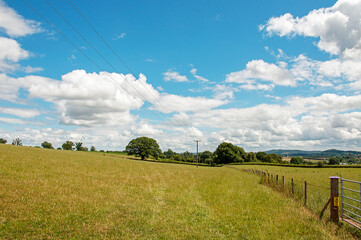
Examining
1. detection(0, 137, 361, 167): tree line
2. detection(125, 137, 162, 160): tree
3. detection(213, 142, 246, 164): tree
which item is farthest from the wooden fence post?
detection(213, 142, 246, 164): tree

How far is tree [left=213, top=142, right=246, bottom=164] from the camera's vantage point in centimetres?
12029

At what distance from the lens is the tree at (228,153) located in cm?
12029

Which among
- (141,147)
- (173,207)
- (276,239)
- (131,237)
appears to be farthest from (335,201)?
(141,147)

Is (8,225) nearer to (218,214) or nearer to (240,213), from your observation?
(218,214)

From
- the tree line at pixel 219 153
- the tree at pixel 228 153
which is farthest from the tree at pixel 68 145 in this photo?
the tree at pixel 228 153

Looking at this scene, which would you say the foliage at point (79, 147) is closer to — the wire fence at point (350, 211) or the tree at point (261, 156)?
the tree at point (261, 156)

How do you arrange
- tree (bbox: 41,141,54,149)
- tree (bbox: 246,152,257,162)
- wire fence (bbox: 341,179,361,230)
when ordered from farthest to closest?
tree (bbox: 41,141,54,149) → tree (bbox: 246,152,257,162) → wire fence (bbox: 341,179,361,230)

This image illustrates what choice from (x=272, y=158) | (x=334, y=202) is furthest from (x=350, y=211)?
(x=272, y=158)

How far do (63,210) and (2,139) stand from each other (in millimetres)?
184753

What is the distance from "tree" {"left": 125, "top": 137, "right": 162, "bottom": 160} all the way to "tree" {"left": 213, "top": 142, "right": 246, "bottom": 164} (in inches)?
1736

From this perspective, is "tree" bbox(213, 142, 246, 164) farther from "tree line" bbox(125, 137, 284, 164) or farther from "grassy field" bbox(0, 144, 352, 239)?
"grassy field" bbox(0, 144, 352, 239)

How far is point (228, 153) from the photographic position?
397 feet

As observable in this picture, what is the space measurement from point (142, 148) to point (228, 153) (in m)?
51.4

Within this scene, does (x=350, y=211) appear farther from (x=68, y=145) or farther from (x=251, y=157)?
(x=68, y=145)
